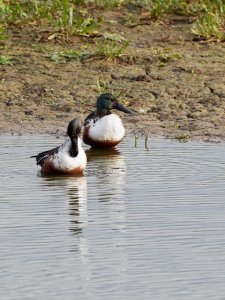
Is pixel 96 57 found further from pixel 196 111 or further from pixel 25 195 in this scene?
pixel 25 195

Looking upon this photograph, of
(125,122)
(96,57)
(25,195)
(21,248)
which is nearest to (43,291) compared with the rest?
(21,248)

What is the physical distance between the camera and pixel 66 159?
454 inches

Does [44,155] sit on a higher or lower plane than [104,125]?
lower

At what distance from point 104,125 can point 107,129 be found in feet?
0.47

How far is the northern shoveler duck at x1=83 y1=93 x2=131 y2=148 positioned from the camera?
1302cm

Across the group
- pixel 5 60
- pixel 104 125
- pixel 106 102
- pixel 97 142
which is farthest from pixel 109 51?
pixel 97 142

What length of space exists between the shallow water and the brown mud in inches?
49.9

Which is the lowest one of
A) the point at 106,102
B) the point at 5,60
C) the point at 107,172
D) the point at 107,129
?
the point at 107,172

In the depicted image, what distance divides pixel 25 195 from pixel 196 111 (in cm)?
413

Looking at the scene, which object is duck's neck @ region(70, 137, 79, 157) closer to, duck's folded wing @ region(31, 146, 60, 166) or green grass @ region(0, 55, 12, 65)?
duck's folded wing @ region(31, 146, 60, 166)

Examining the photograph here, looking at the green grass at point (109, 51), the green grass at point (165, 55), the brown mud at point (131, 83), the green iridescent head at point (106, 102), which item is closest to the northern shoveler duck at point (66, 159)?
the green iridescent head at point (106, 102)

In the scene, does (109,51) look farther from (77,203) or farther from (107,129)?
(77,203)

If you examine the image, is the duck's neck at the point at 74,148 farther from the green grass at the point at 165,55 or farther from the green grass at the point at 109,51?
the green grass at the point at 165,55

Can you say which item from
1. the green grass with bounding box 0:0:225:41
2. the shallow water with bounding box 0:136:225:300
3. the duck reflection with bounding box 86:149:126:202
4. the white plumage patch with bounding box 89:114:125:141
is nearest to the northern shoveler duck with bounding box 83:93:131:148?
the white plumage patch with bounding box 89:114:125:141
